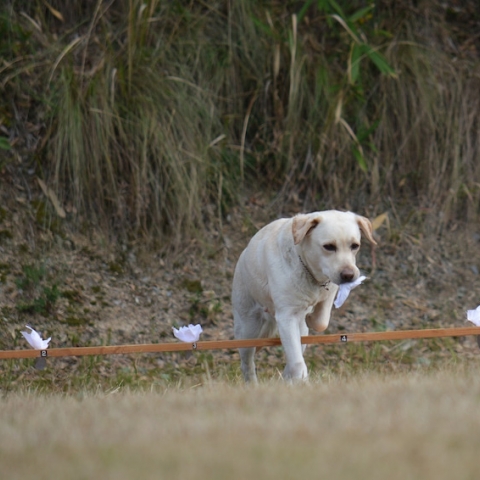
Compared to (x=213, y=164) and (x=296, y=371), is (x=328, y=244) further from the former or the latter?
(x=213, y=164)

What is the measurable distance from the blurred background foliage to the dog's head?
298 centimetres

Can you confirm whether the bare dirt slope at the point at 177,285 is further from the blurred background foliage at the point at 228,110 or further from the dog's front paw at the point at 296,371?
the dog's front paw at the point at 296,371

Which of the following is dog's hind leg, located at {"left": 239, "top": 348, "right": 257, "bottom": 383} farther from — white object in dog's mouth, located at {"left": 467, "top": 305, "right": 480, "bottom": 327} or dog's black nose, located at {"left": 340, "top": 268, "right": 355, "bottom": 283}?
white object in dog's mouth, located at {"left": 467, "top": 305, "right": 480, "bottom": 327}

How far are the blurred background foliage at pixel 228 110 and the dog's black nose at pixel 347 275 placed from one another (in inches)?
129

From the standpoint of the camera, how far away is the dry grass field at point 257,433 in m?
3.12

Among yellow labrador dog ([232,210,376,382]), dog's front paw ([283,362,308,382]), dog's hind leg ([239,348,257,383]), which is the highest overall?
yellow labrador dog ([232,210,376,382])

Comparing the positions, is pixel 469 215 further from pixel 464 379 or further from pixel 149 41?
pixel 464 379

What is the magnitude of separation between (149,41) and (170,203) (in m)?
1.60

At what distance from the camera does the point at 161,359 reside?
7.72 metres

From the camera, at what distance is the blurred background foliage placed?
27.7ft

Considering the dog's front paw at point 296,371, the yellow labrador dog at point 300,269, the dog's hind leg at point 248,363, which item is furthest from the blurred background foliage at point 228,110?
the dog's front paw at point 296,371

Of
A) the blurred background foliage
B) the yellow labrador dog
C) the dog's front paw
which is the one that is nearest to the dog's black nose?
the yellow labrador dog

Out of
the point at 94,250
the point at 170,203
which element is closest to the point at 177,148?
the point at 170,203

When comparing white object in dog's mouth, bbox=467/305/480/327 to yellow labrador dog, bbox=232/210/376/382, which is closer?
yellow labrador dog, bbox=232/210/376/382
